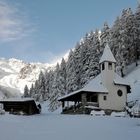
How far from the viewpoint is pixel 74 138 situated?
716 inches

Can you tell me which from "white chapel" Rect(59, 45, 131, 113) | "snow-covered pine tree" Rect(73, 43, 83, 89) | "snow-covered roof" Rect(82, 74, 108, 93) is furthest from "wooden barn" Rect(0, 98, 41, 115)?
"snow-covered pine tree" Rect(73, 43, 83, 89)

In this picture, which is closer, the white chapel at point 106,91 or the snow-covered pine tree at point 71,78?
the white chapel at point 106,91

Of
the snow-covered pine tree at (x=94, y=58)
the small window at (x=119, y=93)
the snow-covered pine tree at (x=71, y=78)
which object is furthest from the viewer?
the snow-covered pine tree at (x=71, y=78)

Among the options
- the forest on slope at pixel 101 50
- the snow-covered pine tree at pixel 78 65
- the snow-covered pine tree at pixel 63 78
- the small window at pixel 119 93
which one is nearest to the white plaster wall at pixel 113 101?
the small window at pixel 119 93

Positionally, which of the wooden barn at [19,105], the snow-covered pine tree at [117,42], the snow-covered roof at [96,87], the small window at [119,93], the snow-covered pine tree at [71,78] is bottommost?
the wooden barn at [19,105]

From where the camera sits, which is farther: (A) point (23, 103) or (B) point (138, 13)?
(B) point (138, 13)

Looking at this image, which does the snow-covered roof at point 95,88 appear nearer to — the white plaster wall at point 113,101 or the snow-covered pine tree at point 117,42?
the white plaster wall at point 113,101

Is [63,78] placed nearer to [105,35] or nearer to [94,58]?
[105,35]

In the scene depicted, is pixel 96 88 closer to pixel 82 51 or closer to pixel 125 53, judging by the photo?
pixel 125 53

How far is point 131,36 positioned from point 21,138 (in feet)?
192

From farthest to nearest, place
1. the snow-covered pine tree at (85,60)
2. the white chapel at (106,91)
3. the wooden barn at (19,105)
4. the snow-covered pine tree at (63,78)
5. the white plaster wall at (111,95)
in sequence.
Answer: the snow-covered pine tree at (63,78) → the snow-covered pine tree at (85,60) → the white plaster wall at (111,95) → the white chapel at (106,91) → the wooden barn at (19,105)

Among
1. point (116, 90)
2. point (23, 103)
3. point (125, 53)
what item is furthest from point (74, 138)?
point (125, 53)

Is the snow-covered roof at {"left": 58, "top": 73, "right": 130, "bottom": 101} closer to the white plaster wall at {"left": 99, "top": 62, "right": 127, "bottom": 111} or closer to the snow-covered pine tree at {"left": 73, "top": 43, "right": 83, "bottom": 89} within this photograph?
the white plaster wall at {"left": 99, "top": 62, "right": 127, "bottom": 111}

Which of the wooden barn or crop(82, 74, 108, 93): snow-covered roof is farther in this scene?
crop(82, 74, 108, 93): snow-covered roof
